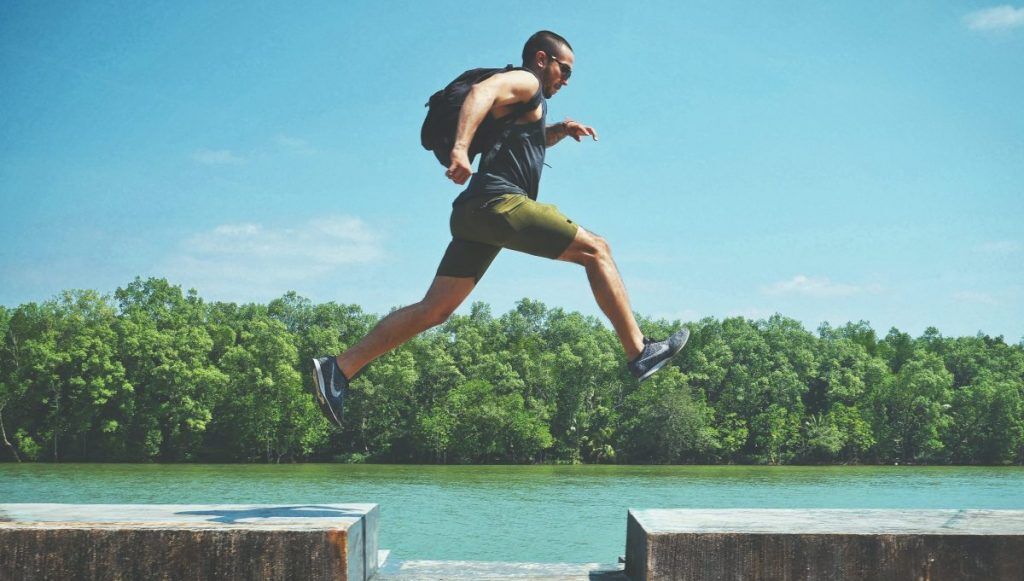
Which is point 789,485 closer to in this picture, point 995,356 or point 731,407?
point 731,407

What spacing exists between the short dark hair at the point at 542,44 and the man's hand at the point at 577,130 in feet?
2.37

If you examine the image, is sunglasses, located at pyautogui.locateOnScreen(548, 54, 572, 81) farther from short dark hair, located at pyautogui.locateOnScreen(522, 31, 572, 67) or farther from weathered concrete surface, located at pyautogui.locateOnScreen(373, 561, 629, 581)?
weathered concrete surface, located at pyautogui.locateOnScreen(373, 561, 629, 581)

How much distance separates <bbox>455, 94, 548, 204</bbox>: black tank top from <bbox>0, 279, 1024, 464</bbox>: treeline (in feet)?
215

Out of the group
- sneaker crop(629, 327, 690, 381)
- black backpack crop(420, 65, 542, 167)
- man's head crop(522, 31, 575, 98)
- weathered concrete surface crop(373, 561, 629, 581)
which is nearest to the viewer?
weathered concrete surface crop(373, 561, 629, 581)

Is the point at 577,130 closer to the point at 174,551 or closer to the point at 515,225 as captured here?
the point at 515,225

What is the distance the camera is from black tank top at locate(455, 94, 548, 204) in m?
4.38

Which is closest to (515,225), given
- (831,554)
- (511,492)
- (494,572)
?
(494,572)

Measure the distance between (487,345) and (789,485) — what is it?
35.6 m

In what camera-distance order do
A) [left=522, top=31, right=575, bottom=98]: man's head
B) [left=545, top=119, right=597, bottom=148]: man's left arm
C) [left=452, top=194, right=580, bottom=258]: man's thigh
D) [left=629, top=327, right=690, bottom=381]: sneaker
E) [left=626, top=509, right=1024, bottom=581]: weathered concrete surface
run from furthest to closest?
1. [left=545, top=119, right=597, bottom=148]: man's left arm
2. [left=629, top=327, right=690, bottom=381]: sneaker
3. [left=522, top=31, right=575, bottom=98]: man's head
4. [left=452, top=194, right=580, bottom=258]: man's thigh
5. [left=626, top=509, right=1024, bottom=581]: weathered concrete surface

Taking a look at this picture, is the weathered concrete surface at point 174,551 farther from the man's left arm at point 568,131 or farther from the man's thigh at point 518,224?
the man's left arm at point 568,131

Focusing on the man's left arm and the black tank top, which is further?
the man's left arm

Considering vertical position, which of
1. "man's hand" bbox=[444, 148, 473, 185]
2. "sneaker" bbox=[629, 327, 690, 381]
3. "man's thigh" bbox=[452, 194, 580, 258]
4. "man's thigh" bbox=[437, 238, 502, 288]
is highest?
"man's hand" bbox=[444, 148, 473, 185]

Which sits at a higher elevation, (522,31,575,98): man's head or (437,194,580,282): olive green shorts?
(522,31,575,98): man's head

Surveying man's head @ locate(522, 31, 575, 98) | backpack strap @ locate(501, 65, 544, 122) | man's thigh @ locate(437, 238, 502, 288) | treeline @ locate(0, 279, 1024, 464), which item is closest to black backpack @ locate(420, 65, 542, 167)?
backpack strap @ locate(501, 65, 544, 122)
